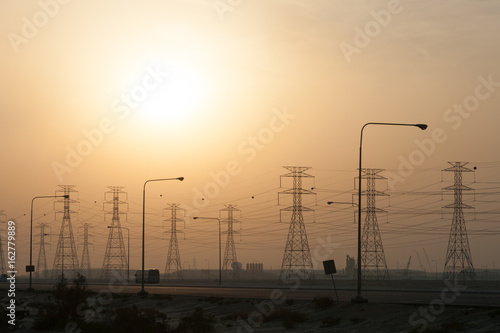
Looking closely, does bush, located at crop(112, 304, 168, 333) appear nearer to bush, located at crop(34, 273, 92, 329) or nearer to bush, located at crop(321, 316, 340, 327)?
bush, located at crop(34, 273, 92, 329)

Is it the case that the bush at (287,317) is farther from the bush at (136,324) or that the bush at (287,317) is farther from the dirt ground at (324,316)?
the bush at (136,324)

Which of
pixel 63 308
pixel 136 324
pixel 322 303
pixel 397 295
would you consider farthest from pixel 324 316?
pixel 397 295

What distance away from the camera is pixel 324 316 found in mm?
44281

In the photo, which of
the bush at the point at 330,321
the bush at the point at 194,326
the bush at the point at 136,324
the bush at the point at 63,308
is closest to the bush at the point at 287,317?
the bush at the point at 330,321

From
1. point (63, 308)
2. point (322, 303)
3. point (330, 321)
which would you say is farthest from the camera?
point (63, 308)

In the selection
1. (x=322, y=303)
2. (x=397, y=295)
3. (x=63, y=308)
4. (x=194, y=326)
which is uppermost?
(x=322, y=303)

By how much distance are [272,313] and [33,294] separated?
47180mm

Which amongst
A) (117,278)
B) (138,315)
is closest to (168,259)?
(117,278)

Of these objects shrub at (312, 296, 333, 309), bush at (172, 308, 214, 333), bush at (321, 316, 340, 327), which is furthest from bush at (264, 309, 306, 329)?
bush at (172, 308, 214, 333)

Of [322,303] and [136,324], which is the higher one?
[322,303]

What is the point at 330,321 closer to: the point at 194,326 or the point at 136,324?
the point at 194,326

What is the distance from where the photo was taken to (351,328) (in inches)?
1539

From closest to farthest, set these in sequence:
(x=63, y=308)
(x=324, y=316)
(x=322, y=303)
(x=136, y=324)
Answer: (x=136, y=324)
(x=324, y=316)
(x=322, y=303)
(x=63, y=308)

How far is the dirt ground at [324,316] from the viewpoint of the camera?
35.2 m
